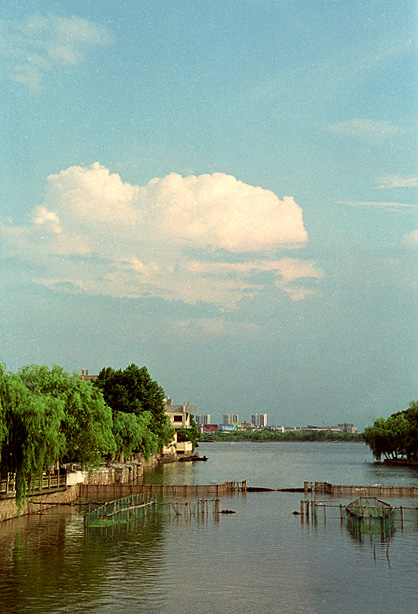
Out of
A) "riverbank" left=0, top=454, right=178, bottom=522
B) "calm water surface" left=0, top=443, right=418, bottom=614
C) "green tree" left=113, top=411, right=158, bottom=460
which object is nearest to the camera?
"calm water surface" left=0, top=443, right=418, bottom=614

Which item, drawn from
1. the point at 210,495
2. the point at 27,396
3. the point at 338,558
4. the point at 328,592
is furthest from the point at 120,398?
the point at 328,592

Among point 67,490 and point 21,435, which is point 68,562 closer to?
point 21,435

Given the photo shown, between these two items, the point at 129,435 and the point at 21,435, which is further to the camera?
the point at 129,435

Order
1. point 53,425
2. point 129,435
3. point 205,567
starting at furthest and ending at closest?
point 129,435 → point 53,425 → point 205,567

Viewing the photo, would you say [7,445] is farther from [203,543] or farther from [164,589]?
[164,589]

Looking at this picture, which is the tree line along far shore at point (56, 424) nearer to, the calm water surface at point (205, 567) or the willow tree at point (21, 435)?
the willow tree at point (21, 435)

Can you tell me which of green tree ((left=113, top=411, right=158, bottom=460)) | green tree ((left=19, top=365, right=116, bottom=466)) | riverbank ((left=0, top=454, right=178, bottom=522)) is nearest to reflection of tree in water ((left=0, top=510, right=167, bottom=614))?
riverbank ((left=0, top=454, right=178, bottom=522))

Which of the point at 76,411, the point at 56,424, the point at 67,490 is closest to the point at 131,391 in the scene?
the point at 67,490

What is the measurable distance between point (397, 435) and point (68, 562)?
103793mm

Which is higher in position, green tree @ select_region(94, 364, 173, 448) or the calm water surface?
green tree @ select_region(94, 364, 173, 448)

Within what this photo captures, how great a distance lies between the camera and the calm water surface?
1130 inches

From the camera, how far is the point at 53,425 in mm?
45031

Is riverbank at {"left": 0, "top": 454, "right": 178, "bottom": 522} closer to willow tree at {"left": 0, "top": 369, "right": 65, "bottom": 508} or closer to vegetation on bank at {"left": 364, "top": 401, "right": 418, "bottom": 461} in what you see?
willow tree at {"left": 0, "top": 369, "right": 65, "bottom": 508}

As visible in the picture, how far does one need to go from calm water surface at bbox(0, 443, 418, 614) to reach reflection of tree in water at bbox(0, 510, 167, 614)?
6cm
